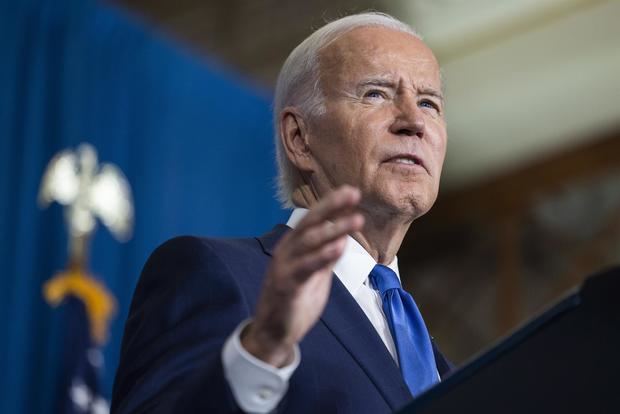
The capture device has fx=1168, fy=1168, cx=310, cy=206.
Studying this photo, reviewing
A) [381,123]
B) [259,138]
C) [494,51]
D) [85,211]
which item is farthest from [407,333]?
[494,51]

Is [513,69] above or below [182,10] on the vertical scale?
below

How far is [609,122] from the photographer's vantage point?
9.47 meters

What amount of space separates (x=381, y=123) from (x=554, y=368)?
1.00 meters

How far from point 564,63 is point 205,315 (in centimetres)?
783

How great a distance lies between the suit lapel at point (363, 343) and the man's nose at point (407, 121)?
42cm

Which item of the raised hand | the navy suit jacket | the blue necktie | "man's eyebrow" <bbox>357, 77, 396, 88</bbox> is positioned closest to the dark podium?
the raised hand

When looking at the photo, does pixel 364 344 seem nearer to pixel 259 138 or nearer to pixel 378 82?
pixel 378 82

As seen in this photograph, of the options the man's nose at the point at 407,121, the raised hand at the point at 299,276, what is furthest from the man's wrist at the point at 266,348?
the man's nose at the point at 407,121

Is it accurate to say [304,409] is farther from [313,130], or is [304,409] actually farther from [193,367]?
[313,130]

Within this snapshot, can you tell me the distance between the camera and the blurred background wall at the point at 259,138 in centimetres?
550

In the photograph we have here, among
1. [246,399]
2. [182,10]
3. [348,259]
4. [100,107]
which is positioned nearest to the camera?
[246,399]

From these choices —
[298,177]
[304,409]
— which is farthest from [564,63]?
[304,409]

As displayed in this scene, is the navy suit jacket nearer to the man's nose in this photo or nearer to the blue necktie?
the blue necktie

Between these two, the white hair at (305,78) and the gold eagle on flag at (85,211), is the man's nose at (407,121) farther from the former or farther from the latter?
the gold eagle on flag at (85,211)
